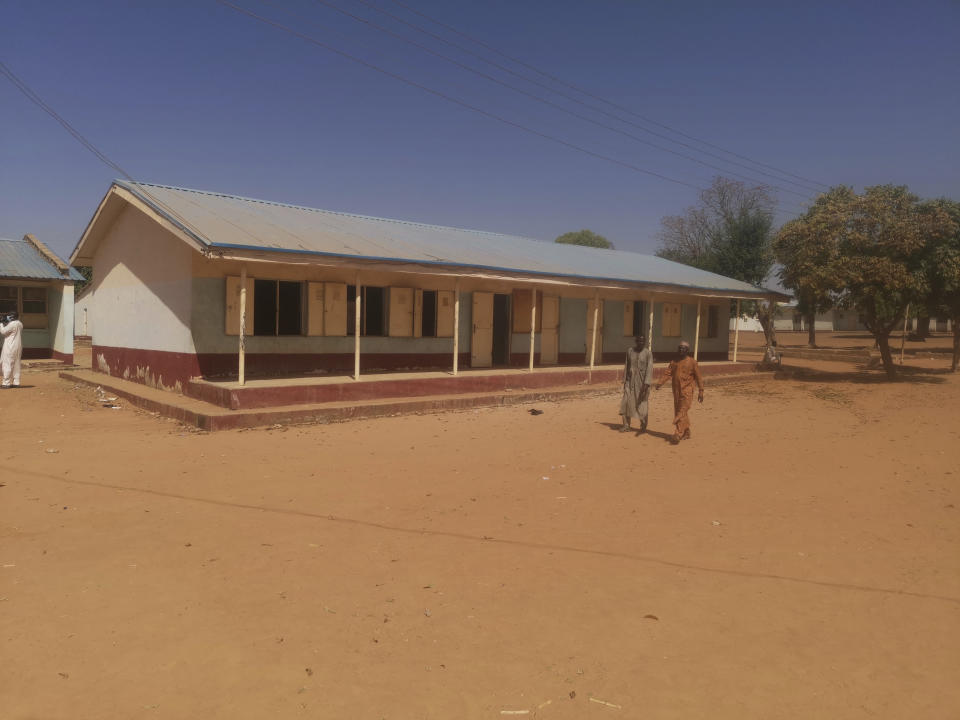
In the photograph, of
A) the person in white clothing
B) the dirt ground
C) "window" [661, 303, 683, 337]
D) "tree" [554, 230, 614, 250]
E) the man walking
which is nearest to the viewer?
the dirt ground

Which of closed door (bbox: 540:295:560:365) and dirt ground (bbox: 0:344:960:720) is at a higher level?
closed door (bbox: 540:295:560:365)

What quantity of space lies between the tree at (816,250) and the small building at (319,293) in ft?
7.13

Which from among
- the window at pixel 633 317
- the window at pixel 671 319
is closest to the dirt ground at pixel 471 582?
the window at pixel 633 317

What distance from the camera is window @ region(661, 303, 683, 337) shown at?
2034 centimetres

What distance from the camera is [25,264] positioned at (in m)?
18.6

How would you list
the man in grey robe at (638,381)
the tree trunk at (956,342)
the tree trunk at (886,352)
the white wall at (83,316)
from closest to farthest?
the man in grey robe at (638,381) → the tree trunk at (886,352) → the tree trunk at (956,342) → the white wall at (83,316)

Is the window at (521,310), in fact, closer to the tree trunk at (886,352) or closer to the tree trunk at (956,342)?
the tree trunk at (886,352)

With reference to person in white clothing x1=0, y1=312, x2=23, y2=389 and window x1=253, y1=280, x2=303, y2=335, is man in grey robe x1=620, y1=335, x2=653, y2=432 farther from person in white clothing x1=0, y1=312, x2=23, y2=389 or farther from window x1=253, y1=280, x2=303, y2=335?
person in white clothing x1=0, y1=312, x2=23, y2=389

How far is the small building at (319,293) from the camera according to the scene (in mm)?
12070

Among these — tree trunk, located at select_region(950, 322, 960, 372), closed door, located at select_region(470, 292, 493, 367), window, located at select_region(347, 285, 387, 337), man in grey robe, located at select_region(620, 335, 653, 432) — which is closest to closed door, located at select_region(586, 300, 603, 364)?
closed door, located at select_region(470, 292, 493, 367)

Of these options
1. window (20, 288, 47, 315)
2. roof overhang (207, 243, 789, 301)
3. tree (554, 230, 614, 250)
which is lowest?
window (20, 288, 47, 315)

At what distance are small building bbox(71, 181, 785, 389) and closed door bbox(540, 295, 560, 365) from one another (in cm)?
4

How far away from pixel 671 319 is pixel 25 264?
18607mm

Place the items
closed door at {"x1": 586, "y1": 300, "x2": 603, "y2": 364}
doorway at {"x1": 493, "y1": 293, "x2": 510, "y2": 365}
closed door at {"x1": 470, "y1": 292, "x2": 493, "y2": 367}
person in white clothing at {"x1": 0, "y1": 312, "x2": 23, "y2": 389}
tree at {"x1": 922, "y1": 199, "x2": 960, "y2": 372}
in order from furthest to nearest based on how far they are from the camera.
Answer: closed door at {"x1": 586, "y1": 300, "x2": 603, "y2": 364}
doorway at {"x1": 493, "y1": 293, "x2": 510, "y2": 365}
tree at {"x1": 922, "y1": 199, "x2": 960, "y2": 372}
closed door at {"x1": 470, "y1": 292, "x2": 493, "y2": 367}
person in white clothing at {"x1": 0, "y1": 312, "x2": 23, "y2": 389}
